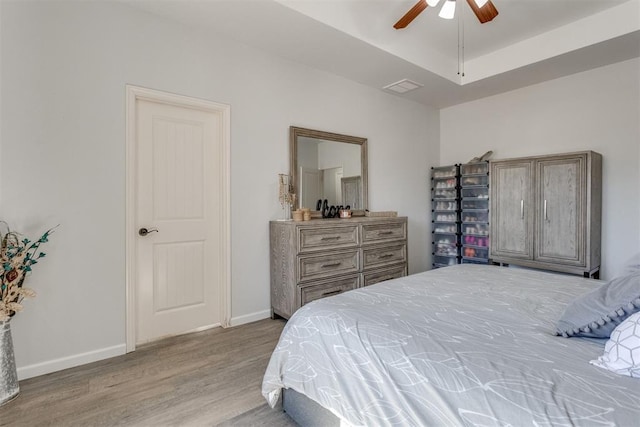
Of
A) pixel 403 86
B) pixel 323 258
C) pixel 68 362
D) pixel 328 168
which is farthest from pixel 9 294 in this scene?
pixel 403 86

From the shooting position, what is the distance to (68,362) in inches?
90.5

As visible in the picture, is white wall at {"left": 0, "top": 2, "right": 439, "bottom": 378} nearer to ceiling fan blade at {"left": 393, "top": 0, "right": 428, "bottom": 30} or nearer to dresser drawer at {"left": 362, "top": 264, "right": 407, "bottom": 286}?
dresser drawer at {"left": 362, "top": 264, "right": 407, "bottom": 286}

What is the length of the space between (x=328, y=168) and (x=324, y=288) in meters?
1.43

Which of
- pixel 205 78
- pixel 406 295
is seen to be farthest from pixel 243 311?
pixel 205 78

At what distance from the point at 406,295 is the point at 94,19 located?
2976 millimetres

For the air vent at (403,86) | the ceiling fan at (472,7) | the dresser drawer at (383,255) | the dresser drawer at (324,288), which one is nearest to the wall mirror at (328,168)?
the dresser drawer at (383,255)

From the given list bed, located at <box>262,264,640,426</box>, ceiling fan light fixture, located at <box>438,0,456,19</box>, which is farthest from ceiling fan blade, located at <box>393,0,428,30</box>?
bed, located at <box>262,264,640,426</box>

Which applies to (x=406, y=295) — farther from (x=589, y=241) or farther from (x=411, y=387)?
(x=589, y=241)

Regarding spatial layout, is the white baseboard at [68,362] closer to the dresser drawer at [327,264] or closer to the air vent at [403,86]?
the dresser drawer at [327,264]

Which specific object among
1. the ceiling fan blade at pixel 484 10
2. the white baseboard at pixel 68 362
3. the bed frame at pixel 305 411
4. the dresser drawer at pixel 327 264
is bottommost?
the white baseboard at pixel 68 362

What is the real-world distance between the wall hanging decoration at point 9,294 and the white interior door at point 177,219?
701 mm

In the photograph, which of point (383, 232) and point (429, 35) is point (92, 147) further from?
point (429, 35)

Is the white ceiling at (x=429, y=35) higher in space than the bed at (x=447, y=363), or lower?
higher

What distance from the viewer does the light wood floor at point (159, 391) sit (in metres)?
1.73
